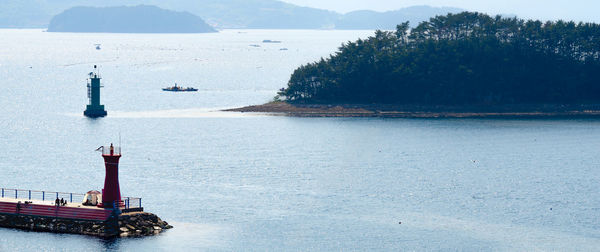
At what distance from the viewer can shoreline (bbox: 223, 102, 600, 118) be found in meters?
192

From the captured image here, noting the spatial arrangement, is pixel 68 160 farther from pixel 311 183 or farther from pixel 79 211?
pixel 79 211

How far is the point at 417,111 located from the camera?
639ft

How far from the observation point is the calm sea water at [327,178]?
8575 centimetres

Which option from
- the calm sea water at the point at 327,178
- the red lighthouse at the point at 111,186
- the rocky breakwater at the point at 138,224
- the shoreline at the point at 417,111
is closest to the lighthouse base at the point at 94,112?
the calm sea water at the point at 327,178

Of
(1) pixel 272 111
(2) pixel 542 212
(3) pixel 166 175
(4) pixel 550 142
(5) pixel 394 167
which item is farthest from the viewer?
(1) pixel 272 111

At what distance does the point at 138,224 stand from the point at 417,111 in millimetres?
116312

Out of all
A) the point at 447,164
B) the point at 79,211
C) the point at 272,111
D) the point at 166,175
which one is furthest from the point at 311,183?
the point at 272,111

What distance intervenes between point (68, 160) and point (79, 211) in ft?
145

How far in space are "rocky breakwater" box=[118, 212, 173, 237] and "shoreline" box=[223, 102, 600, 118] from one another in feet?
349

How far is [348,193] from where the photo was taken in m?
106

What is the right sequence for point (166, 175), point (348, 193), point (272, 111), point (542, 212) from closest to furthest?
point (542, 212)
point (348, 193)
point (166, 175)
point (272, 111)

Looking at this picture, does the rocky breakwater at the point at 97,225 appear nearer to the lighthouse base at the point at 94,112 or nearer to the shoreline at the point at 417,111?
the lighthouse base at the point at 94,112

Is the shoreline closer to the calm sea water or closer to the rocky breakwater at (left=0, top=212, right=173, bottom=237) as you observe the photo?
the calm sea water

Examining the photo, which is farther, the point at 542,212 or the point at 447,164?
the point at 447,164
